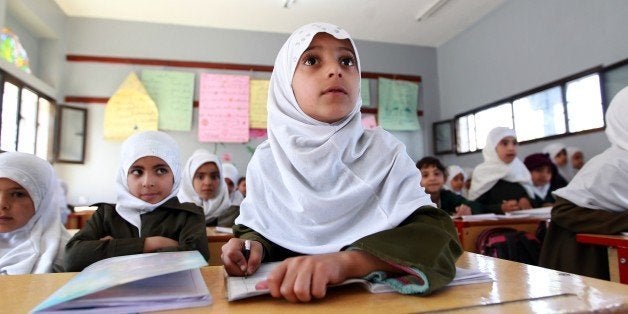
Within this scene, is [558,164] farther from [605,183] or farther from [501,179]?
[605,183]

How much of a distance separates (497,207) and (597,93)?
1.42 metres

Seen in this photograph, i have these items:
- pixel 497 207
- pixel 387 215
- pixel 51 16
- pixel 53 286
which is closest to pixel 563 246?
pixel 497 207

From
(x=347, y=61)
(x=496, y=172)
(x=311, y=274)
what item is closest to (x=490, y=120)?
(x=496, y=172)

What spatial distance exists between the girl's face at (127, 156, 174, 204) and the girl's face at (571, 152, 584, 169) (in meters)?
3.52

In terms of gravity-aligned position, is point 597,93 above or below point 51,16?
below

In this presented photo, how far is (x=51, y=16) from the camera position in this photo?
405cm

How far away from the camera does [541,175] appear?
11.6ft

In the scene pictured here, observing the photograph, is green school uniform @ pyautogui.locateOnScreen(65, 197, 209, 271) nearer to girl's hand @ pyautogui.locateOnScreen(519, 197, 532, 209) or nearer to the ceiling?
girl's hand @ pyautogui.locateOnScreen(519, 197, 532, 209)

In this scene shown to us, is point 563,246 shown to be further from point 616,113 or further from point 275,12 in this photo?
point 275,12

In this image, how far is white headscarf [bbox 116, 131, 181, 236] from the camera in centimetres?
143

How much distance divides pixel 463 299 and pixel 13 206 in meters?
1.48

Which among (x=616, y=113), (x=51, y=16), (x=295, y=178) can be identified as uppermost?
(x=51, y=16)

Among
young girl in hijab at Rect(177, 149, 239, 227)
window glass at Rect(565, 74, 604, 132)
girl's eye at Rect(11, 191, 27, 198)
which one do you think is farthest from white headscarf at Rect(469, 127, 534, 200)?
girl's eye at Rect(11, 191, 27, 198)

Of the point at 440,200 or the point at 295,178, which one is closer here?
the point at 295,178
